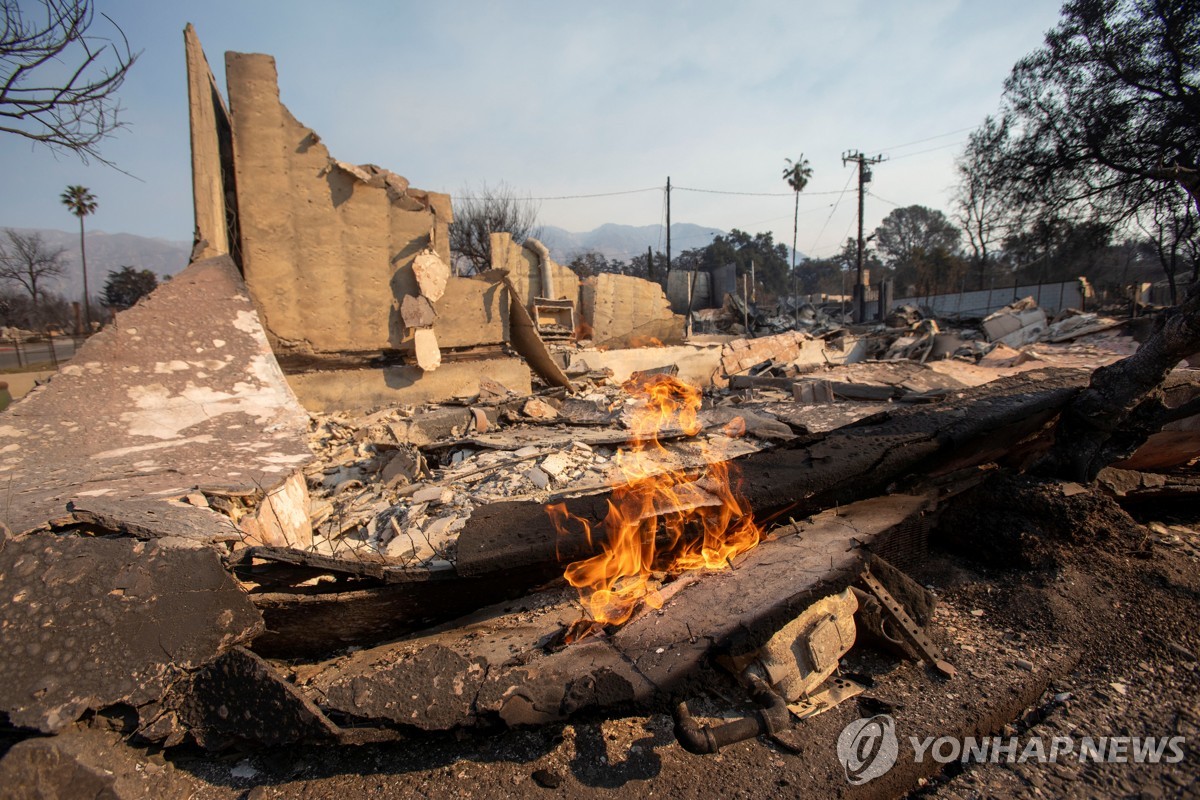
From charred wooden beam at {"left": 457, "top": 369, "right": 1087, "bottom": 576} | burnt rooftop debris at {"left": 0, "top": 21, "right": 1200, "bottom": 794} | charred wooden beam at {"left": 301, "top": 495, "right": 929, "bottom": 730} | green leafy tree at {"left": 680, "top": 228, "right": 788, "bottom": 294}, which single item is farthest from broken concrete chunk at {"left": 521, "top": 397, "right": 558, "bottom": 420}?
green leafy tree at {"left": 680, "top": 228, "right": 788, "bottom": 294}

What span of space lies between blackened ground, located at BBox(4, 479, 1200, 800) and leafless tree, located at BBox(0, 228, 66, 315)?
29.0 ft

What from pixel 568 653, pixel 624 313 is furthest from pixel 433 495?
pixel 624 313

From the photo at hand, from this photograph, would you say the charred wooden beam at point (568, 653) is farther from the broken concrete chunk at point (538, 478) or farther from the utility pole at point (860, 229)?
the utility pole at point (860, 229)

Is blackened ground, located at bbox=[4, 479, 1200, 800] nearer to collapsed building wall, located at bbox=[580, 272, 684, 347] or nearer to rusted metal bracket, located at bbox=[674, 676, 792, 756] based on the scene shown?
rusted metal bracket, located at bbox=[674, 676, 792, 756]

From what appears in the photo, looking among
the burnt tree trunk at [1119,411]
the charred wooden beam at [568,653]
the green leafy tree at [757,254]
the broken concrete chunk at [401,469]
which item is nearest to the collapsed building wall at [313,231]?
the broken concrete chunk at [401,469]

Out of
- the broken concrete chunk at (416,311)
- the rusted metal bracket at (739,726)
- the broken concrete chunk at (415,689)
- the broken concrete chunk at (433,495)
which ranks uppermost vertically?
the broken concrete chunk at (416,311)

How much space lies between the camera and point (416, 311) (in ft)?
24.1

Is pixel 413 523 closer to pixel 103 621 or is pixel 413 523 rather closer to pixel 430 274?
pixel 103 621

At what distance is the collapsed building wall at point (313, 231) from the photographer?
627cm

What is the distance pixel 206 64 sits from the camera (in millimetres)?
6090

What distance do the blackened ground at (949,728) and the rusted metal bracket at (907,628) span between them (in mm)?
69

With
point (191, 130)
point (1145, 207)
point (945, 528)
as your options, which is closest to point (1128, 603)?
point (945, 528)

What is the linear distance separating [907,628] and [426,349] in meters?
6.66

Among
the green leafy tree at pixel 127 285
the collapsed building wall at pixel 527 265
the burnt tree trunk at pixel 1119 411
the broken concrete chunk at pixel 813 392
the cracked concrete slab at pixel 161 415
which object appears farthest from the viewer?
the green leafy tree at pixel 127 285
